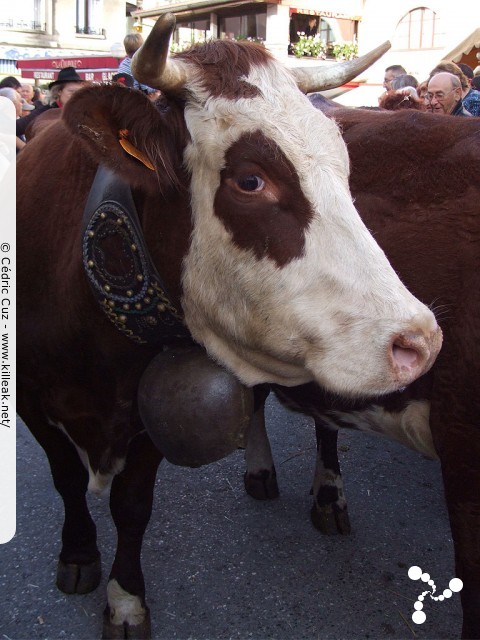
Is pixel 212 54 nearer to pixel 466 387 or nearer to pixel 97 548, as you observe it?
pixel 466 387

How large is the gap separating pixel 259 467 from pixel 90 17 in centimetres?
2931

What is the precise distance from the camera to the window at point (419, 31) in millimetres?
22844

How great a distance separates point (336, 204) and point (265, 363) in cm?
45

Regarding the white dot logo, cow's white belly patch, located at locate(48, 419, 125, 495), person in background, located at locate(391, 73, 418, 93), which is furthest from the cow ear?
person in background, located at locate(391, 73, 418, 93)

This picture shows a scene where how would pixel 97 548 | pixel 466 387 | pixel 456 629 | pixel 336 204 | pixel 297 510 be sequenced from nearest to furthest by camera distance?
pixel 336 204 → pixel 466 387 → pixel 456 629 → pixel 97 548 → pixel 297 510

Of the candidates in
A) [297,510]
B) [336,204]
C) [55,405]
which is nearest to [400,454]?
[297,510]

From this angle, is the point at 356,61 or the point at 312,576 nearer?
the point at 356,61

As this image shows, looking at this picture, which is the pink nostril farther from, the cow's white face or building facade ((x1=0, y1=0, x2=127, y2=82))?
building facade ((x1=0, y1=0, x2=127, y2=82))

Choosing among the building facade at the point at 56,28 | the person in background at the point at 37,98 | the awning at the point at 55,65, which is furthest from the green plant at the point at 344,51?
the person in background at the point at 37,98

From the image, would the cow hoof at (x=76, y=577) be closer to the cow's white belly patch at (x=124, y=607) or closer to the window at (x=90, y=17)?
A: the cow's white belly patch at (x=124, y=607)

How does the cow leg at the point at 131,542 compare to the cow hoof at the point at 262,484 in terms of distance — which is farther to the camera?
the cow hoof at the point at 262,484

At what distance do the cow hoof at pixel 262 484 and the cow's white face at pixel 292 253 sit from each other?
4.99ft

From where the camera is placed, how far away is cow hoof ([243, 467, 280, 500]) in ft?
10.1

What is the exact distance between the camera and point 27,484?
3176mm
